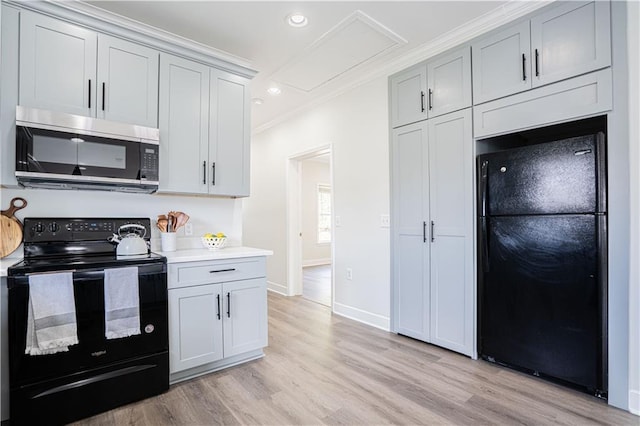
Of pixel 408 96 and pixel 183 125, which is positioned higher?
pixel 408 96

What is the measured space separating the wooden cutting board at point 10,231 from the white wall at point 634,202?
3.75 metres

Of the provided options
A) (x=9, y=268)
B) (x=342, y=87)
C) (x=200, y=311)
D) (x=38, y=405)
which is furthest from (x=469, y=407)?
(x=342, y=87)

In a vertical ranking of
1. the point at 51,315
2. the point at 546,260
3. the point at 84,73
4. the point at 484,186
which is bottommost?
the point at 51,315

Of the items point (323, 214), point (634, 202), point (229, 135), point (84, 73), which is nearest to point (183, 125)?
point (229, 135)

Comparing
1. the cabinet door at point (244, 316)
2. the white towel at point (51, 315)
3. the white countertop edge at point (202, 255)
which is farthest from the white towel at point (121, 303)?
the cabinet door at point (244, 316)

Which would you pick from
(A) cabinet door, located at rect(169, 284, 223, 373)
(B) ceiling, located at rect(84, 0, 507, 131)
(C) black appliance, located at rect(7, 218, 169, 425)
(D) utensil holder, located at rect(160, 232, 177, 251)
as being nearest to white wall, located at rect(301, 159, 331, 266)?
(B) ceiling, located at rect(84, 0, 507, 131)

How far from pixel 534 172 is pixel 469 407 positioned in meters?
1.60

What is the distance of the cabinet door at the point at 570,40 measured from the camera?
75.9 inches

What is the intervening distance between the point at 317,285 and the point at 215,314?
129 inches

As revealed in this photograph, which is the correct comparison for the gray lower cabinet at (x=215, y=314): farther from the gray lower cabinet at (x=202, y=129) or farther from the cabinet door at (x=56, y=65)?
the cabinet door at (x=56, y=65)

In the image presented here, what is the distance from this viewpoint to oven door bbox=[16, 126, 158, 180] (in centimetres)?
190

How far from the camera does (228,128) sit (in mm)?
2738

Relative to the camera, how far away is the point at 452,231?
8.82ft

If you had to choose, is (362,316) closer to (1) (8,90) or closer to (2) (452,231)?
(2) (452,231)
